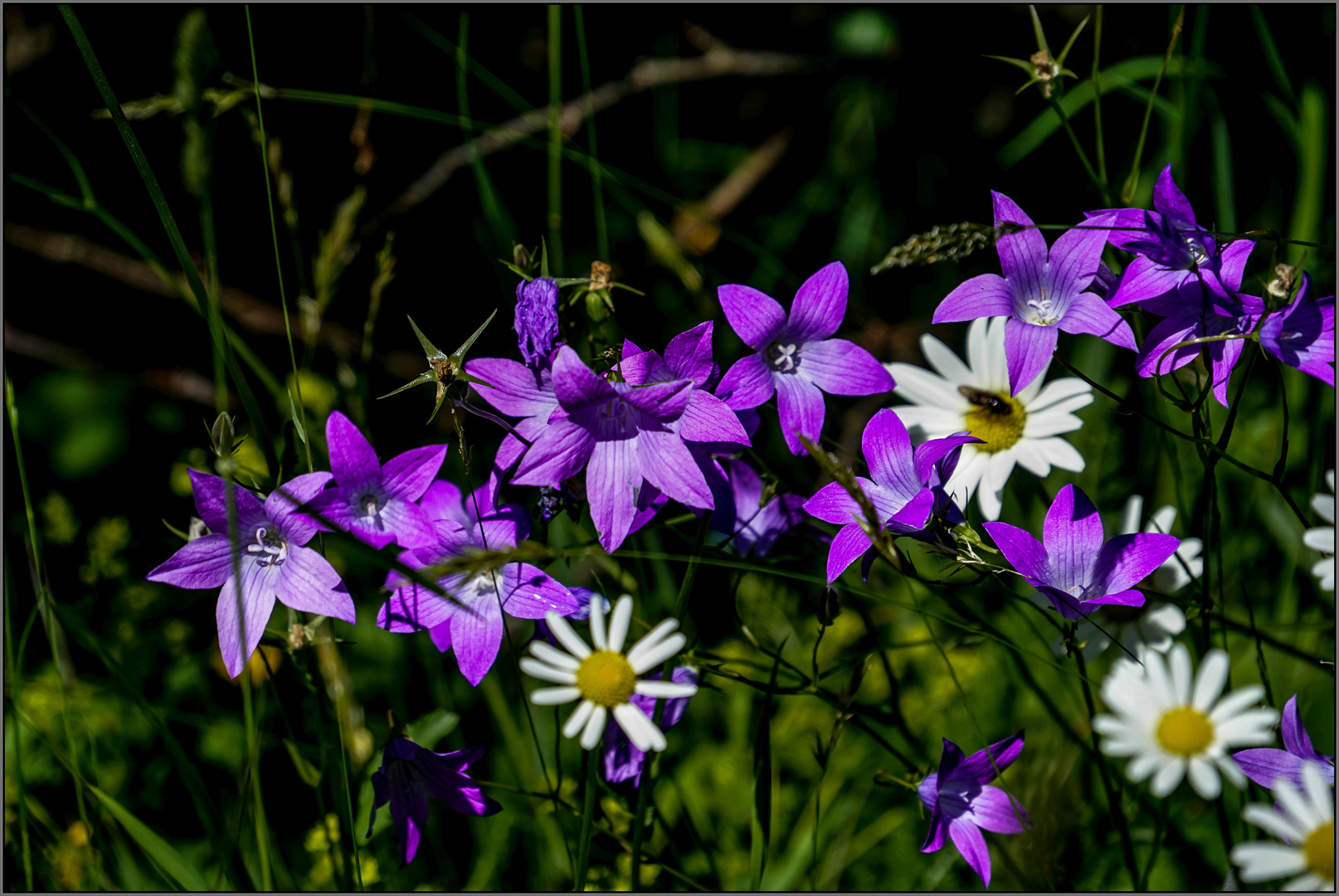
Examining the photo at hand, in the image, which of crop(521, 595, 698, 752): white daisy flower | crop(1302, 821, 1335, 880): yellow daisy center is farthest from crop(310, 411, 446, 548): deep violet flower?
crop(1302, 821, 1335, 880): yellow daisy center

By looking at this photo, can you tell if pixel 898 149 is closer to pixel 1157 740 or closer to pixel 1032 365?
pixel 1032 365

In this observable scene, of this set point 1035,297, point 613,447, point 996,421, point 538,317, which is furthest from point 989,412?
point 538,317

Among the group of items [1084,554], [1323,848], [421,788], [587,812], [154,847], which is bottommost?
[154,847]

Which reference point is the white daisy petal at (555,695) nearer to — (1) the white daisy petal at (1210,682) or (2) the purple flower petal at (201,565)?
(2) the purple flower petal at (201,565)

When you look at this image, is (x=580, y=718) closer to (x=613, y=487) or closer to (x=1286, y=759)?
(x=613, y=487)

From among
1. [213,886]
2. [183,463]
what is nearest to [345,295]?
[183,463]

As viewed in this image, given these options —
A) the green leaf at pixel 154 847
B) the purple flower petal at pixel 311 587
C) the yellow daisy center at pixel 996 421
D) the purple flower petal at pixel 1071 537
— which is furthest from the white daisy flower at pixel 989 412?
the green leaf at pixel 154 847
